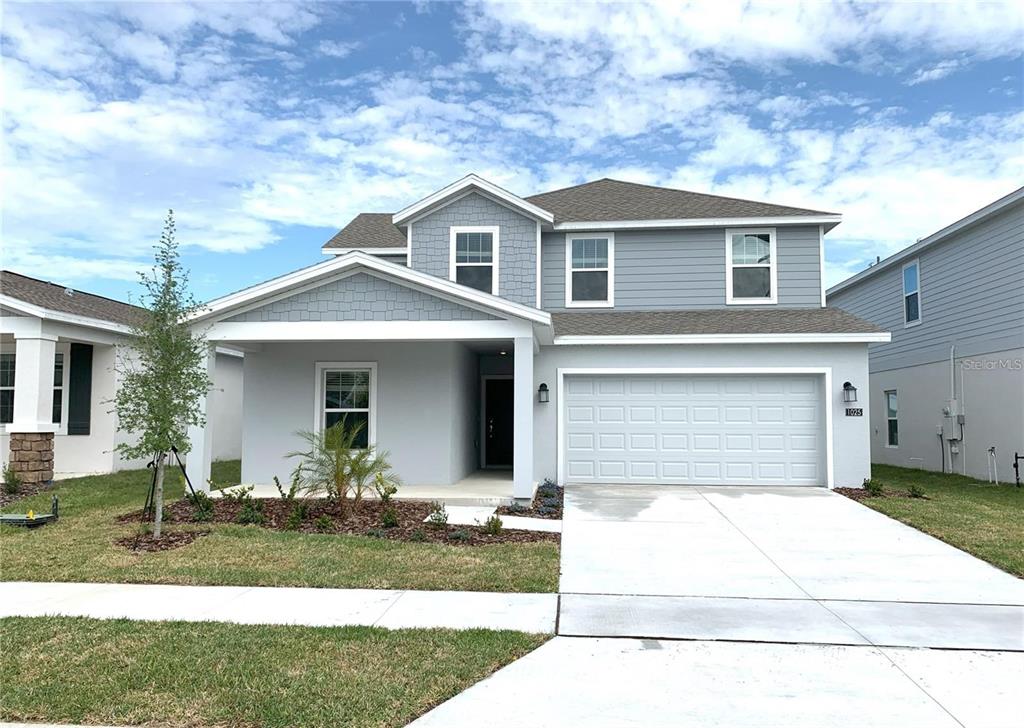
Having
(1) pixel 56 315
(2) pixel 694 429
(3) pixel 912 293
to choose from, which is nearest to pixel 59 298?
(1) pixel 56 315

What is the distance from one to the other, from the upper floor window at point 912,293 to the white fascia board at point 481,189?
9969 mm

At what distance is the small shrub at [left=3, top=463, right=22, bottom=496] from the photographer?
11938mm

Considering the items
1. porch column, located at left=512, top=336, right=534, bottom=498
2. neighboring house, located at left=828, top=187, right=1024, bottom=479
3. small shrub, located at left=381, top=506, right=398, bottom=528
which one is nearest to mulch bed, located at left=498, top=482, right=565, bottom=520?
porch column, located at left=512, top=336, right=534, bottom=498

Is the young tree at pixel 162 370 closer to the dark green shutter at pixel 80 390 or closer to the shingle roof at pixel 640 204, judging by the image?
the dark green shutter at pixel 80 390

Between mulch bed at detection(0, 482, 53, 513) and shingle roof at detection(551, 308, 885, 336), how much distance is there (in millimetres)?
9795

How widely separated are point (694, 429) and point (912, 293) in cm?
868

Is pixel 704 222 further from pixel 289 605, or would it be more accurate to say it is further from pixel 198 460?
pixel 289 605

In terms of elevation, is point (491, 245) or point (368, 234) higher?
point (368, 234)

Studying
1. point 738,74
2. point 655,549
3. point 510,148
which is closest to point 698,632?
point 655,549

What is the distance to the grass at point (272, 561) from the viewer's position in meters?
6.48

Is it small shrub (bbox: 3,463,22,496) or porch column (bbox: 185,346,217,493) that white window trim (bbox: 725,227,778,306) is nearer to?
porch column (bbox: 185,346,217,493)

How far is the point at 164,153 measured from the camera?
1541 cm

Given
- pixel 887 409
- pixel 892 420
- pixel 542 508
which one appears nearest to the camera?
pixel 542 508

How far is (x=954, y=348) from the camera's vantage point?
50.5 feet
